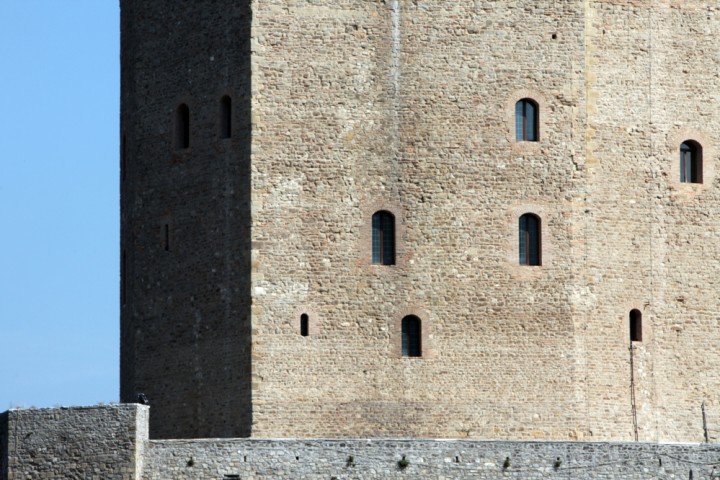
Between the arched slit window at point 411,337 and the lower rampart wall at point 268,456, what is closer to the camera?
the lower rampart wall at point 268,456

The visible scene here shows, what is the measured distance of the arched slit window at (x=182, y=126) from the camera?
54.5 m

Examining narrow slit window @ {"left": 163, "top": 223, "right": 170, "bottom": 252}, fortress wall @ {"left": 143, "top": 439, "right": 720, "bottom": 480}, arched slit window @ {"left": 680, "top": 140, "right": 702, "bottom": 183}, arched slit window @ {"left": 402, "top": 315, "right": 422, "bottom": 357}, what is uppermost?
arched slit window @ {"left": 680, "top": 140, "right": 702, "bottom": 183}

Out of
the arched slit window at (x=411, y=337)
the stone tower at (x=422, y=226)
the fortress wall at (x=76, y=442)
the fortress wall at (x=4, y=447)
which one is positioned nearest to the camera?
the fortress wall at (x=76, y=442)

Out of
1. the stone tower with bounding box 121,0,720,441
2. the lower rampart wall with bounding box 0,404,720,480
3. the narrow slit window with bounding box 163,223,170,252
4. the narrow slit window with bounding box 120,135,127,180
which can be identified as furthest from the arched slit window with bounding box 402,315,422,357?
the narrow slit window with bounding box 120,135,127,180

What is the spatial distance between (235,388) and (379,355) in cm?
306

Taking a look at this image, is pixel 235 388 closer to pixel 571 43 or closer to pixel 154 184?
pixel 154 184

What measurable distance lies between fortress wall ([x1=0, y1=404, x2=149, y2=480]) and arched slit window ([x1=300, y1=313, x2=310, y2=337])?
4.54 metres

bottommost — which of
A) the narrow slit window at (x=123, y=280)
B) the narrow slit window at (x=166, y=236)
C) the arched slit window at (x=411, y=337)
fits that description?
the arched slit window at (x=411, y=337)

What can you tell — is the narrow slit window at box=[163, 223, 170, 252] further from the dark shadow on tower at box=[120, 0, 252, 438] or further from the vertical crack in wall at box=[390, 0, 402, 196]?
the vertical crack in wall at box=[390, 0, 402, 196]

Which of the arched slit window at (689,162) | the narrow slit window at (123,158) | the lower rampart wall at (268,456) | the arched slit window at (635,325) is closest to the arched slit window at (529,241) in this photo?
the arched slit window at (635,325)

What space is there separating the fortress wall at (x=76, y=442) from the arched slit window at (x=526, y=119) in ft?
34.6

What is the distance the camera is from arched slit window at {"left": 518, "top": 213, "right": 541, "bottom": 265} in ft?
176

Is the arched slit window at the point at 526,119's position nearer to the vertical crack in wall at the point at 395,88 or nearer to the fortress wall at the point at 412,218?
the fortress wall at the point at 412,218

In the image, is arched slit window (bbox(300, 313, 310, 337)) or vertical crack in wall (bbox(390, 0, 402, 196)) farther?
vertical crack in wall (bbox(390, 0, 402, 196))
